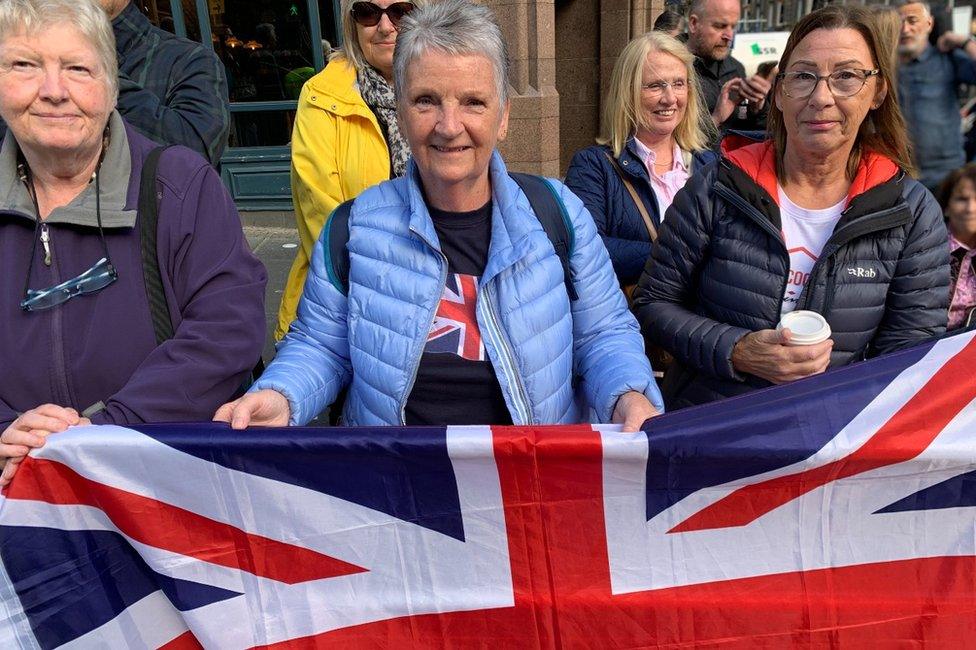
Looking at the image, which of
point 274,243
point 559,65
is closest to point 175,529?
point 274,243

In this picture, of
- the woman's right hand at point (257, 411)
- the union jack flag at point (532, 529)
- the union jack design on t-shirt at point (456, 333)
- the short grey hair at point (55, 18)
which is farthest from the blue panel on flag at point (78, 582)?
the short grey hair at point (55, 18)

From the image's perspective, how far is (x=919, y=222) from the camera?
7.33 ft

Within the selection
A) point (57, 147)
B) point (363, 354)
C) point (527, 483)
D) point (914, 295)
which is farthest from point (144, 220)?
point (914, 295)

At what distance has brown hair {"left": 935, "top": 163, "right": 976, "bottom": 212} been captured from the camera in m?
3.50

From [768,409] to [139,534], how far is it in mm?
1512

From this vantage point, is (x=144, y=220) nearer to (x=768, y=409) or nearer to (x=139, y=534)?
(x=139, y=534)

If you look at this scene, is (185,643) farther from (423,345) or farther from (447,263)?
(447,263)

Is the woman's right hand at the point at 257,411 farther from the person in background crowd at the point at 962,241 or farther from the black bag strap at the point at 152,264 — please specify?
the person in background crowd at the point at 962,241

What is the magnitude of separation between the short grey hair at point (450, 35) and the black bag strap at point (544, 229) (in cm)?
31

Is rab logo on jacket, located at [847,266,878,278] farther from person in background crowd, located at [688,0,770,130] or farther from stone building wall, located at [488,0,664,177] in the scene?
stone building wall, located at [488,0,664,177]

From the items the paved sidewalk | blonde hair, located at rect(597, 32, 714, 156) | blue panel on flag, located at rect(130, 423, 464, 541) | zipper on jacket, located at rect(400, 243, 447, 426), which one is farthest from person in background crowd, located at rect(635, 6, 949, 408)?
the paved sidewalk

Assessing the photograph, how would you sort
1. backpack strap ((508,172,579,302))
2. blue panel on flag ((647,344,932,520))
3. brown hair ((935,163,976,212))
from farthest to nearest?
brown hair ((935,163,976,212)) < backpack strap ((508,172,579,302)) < blue panel on flag ((647,344,932,520))

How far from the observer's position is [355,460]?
1.91 metres

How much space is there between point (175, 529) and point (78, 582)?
27cm
